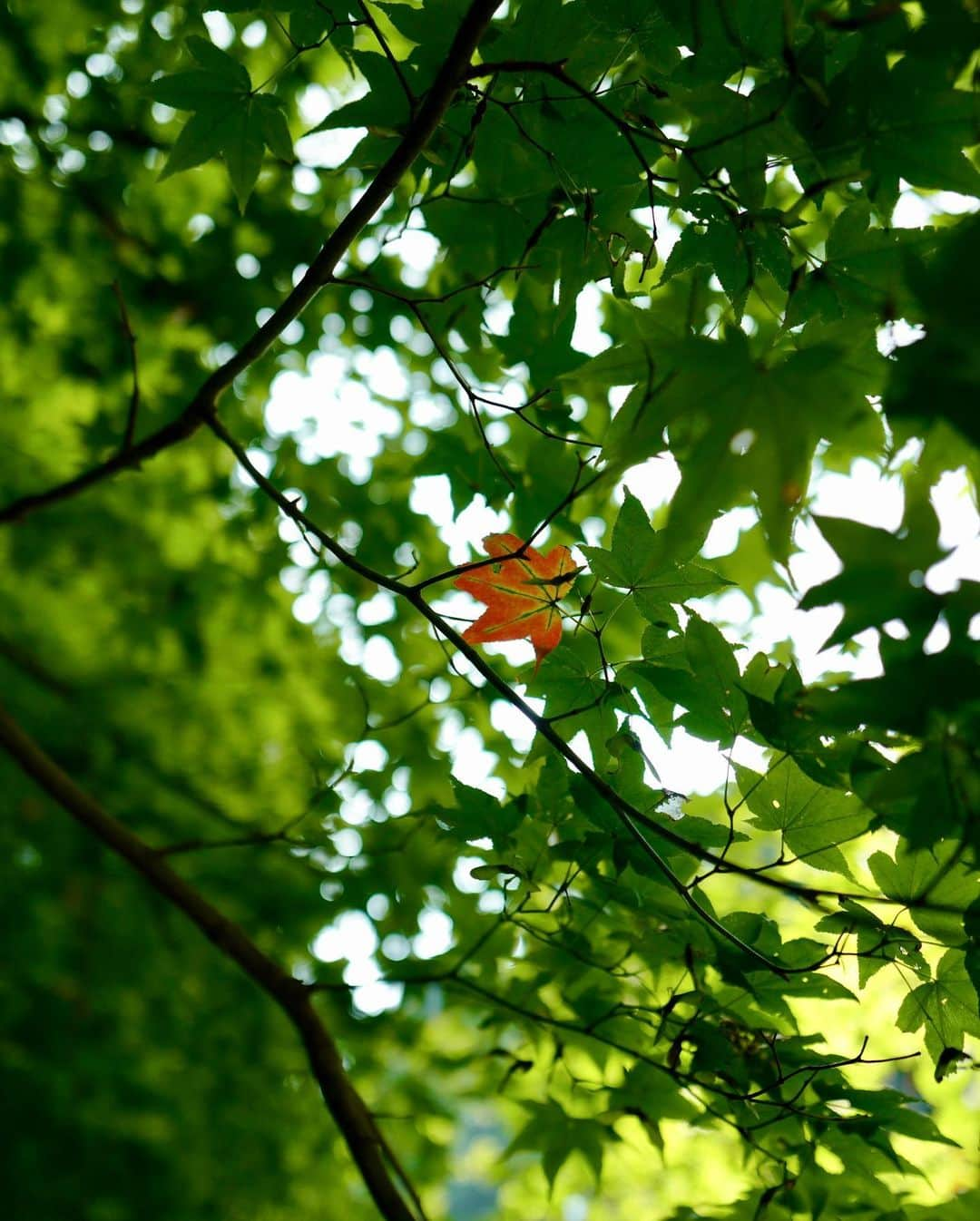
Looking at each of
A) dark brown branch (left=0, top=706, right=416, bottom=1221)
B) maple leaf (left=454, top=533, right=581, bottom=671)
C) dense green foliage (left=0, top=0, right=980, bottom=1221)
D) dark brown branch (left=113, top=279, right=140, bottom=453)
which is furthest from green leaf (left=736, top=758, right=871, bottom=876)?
dark brown branch (left=113, top=279, right=140, bottom=453)

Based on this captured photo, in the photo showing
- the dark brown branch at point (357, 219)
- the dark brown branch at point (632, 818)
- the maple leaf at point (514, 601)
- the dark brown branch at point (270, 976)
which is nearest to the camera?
the dark brown branch at point (632, 818)

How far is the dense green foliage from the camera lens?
2.55 ft

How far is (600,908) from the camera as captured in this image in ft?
3.70

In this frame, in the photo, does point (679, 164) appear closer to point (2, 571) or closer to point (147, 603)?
point (147, 603)

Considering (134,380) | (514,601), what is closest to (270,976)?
(514,601)

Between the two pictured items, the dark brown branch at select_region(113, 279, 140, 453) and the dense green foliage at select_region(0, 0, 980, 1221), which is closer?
the dense green foliage at select_region(0, 0, 980, 1221)

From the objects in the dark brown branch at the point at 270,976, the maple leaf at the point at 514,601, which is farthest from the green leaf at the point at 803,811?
the dark brown branch at the point at 270,976

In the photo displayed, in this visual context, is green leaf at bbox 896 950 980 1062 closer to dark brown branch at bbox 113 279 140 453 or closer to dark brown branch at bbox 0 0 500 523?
dark brown branch at bbox 0 0 500 523

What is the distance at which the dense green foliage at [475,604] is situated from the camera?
2.55 ft

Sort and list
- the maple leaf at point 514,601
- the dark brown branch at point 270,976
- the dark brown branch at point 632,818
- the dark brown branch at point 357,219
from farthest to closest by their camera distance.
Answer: the dark brown branch at point 270,976 < the maple leaf at point 514,601 < the dark brown branch at point 357,219 < the dark brown branch at point 632,818

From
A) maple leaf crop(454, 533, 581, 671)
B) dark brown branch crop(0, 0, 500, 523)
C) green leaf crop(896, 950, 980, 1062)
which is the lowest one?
green leaf crop(896, 950, 980, 1062)

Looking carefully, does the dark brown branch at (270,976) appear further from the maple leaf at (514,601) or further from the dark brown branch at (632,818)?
the maple leaf at (514,601)

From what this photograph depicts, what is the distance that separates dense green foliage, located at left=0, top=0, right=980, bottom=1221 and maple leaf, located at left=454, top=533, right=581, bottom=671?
0.03 metres

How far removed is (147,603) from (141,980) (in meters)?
1.47
